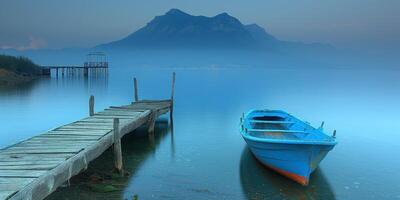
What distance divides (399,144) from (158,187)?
49.7 feet

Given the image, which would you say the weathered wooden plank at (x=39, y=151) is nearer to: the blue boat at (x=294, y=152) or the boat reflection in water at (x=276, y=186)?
the boat reflection in water at (x=276, y=186)

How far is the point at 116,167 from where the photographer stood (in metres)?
13.1

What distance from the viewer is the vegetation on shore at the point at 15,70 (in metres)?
58.8

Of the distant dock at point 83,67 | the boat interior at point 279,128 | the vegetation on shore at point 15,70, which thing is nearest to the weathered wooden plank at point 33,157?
the boat interior at point 279,128

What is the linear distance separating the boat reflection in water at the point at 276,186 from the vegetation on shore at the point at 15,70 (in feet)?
166

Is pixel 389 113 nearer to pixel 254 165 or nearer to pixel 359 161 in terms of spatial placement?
pixel 359 161

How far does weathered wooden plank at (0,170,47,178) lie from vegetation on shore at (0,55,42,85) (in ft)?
170

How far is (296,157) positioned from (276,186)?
1197 mm

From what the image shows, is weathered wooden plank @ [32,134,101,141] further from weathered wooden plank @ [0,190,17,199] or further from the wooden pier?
weathered wooden plank @ [0,190,17,199]

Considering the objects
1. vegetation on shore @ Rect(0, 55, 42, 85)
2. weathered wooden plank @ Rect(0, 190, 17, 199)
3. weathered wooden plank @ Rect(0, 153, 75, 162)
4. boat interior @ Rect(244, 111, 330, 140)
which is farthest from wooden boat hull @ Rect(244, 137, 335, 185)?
vegetation on shore @ Rect(0, 55, 42, 85)

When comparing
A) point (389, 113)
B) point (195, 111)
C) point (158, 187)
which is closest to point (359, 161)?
point (158, 187)

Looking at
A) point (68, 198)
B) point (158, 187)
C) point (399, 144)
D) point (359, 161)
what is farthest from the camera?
point (399, 144)

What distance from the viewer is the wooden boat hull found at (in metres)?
12.1

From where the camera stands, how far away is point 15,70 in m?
65.4
